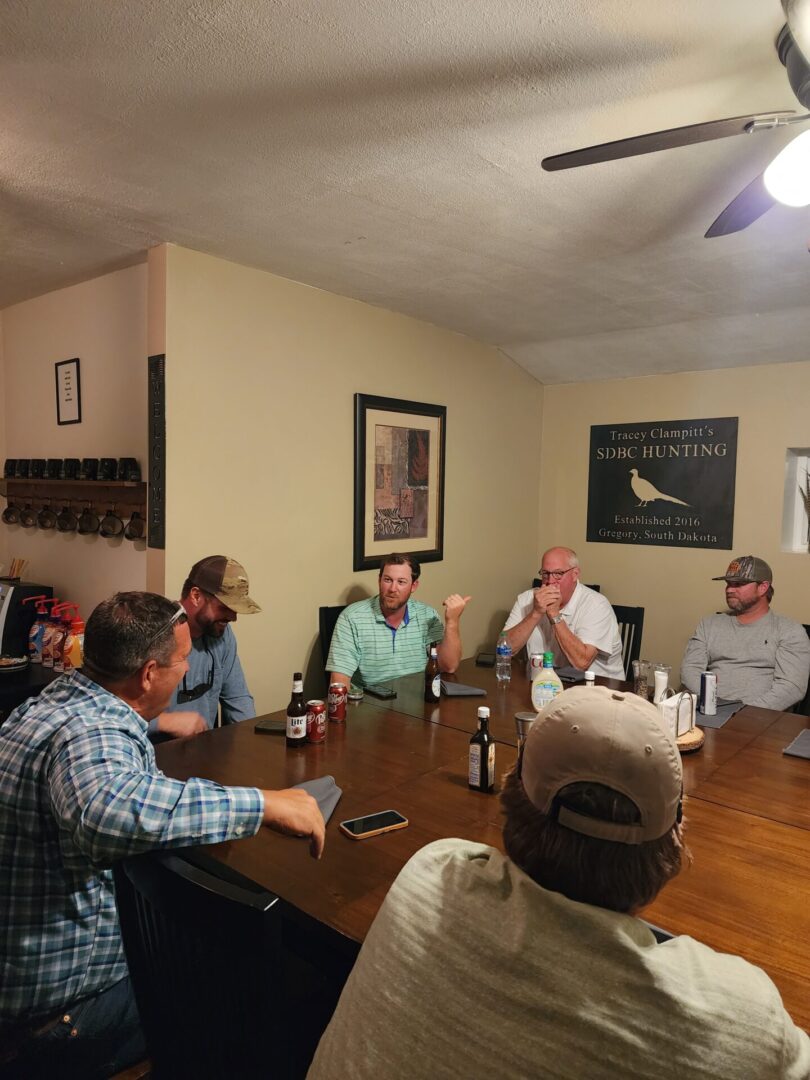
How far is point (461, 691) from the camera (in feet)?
8.76

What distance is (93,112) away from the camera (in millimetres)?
1805

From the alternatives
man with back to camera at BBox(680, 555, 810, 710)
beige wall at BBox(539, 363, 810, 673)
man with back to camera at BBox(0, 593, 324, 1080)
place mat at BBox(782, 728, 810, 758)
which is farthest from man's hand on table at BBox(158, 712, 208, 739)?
beige wall at BBox(539, 363, 810, 673)

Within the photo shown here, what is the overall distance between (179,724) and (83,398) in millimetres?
1920

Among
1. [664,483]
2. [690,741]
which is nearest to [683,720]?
[690,741]

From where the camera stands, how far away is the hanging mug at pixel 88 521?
3287 millimetres

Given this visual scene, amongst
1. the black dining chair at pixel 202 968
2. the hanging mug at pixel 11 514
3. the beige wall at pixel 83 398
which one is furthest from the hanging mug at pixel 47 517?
the black dining chair at pixel 202 968

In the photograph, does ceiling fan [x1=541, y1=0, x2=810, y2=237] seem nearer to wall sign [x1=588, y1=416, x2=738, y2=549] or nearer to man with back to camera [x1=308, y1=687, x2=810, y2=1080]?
man with back to camera [x1=308, y1=687, x2=810, y2=1080]

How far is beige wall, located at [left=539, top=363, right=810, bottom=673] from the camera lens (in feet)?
13.1

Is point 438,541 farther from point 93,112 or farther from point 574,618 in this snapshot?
point 93,112

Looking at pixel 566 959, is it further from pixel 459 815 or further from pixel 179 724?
pixel 179 724

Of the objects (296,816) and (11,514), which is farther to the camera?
(11,514)

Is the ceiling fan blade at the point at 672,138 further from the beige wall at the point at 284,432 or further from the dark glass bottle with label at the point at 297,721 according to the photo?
the beige wall at the point at 284,432

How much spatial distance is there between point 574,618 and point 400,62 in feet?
8.24

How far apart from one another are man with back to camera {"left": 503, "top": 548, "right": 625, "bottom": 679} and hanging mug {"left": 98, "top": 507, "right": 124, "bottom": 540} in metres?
1.83
